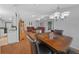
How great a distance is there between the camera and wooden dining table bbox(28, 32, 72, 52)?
98.1 inches

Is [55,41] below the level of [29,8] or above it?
below

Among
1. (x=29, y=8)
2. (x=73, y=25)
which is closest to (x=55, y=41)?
(x=73, y=25)

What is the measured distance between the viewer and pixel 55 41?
2.52m

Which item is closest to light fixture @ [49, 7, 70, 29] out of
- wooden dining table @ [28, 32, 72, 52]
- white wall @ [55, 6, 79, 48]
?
white wall @ [55, 6, 79, 48]

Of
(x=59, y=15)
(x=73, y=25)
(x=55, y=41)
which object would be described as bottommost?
(x=55, y=41)

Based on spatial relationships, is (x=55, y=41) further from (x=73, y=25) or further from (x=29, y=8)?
(x=29, y=8)

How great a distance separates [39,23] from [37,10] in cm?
23

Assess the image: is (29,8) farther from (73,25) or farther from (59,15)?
(73,25)

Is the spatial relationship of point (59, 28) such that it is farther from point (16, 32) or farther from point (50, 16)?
point (16, 32)

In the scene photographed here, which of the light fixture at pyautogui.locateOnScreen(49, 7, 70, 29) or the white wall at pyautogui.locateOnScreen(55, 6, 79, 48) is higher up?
the light fixture at pyautogui.locateOnScreen(49, 7, 70, 29)

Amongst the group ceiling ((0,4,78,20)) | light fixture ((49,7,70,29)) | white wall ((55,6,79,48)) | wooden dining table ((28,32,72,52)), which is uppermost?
ceiling ((0,4,78,20))

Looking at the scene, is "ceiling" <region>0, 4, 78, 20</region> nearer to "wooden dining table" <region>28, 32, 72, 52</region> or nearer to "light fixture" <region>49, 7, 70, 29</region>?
"light fixture" <region>49, 7, 70, 29</region>

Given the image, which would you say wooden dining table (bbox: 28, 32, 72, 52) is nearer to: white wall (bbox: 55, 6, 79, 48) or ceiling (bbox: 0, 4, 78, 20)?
white wall (bbox: 55, 6, 79, 48)
